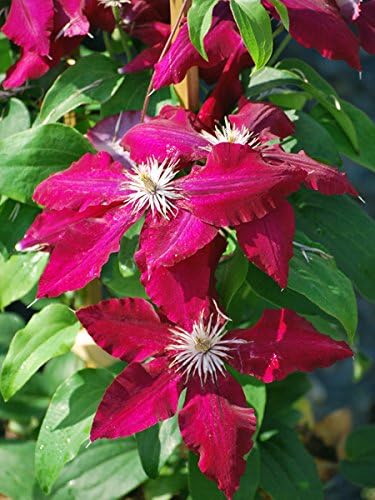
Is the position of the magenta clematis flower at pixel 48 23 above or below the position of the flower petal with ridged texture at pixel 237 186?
above

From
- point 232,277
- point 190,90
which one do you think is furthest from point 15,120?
point 232,277

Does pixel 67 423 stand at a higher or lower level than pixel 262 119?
lower

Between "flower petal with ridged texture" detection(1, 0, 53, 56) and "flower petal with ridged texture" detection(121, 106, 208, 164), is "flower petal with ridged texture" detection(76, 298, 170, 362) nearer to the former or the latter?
"flower petal with ridged texture" detection(121, 106, 208, 164)

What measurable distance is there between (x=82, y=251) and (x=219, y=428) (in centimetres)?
18

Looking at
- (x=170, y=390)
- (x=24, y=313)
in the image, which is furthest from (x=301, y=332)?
(x=24, y=313)

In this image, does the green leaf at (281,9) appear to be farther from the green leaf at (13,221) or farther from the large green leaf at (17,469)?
the large green leaf at (17,469)

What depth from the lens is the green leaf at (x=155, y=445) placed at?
91 centimetres

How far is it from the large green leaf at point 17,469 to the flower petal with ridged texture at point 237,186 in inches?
22.1

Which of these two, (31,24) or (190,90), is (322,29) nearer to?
(190,90)

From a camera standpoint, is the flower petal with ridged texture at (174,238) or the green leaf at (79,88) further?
the green leaf at (79,88)

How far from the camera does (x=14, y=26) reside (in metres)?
0.87

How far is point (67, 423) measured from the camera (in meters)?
0.95

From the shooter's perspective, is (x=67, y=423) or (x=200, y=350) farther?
(x=67, y=423)

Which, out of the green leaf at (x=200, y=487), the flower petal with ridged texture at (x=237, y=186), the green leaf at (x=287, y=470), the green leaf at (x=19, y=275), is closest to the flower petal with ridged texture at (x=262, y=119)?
the flower petal with ridged texture at (x=237, y=186)
